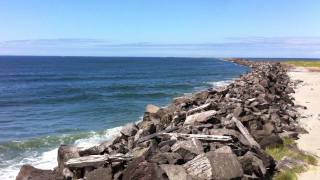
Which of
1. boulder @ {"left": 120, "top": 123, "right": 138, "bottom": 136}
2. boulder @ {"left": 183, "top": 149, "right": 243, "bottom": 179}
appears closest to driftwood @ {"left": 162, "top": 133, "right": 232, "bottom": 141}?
boulder @ {"left": 183, "top": 149, "right": 243, "bottom": 179}

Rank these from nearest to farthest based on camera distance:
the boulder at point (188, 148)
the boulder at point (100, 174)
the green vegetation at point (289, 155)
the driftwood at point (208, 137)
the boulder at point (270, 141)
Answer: the boulder at point (100, 174), the boulder at point (188, 148), the green vegetation at point (289, 155), the driftwood at point (208, 137), the boulder at point (270, 141)

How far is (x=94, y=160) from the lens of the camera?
36.0ft

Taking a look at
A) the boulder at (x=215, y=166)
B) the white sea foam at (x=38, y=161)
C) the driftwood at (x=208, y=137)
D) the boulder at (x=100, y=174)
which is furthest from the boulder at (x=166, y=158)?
the white sea foam at (x=38, y=161)

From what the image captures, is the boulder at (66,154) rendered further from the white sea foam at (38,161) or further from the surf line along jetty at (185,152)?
the white sea foam at (38,161)

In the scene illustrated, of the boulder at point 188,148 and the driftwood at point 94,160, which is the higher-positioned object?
the boulder at point 188,148

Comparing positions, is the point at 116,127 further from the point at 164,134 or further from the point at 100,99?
the point at 100,99

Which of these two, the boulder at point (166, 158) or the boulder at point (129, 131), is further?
the boulder at point (129, 131)

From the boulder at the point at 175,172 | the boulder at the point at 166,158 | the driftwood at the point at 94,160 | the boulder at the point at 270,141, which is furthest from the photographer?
the boulder at the point at 270,141

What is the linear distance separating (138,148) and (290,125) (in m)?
Result: 8.90

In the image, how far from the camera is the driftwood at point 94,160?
10.9 metres

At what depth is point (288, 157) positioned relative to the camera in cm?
1279

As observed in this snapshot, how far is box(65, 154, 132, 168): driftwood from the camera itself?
10891 mm

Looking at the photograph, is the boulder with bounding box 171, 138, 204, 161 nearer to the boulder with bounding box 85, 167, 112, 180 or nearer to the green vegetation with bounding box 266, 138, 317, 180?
the boulder with bounding box 85, 167, 112, 180

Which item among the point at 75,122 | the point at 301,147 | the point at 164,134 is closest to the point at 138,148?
the point at 164,134
